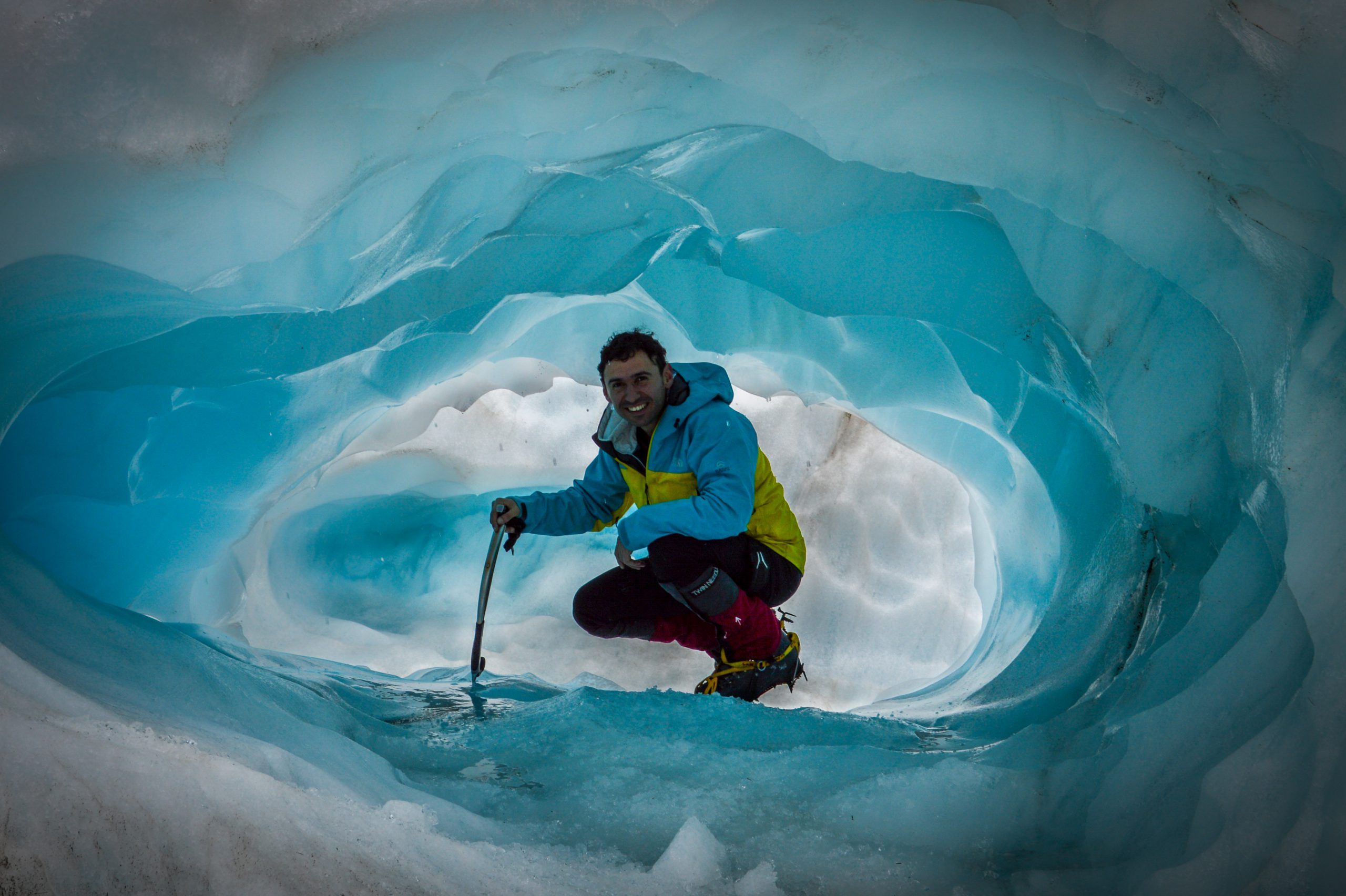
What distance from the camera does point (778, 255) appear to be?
263 cm

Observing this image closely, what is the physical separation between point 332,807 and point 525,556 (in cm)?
258

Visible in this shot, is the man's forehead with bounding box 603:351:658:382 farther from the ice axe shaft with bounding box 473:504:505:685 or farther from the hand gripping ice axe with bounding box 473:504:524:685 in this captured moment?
the ice axe shaft with bounding box 473:504:505:685

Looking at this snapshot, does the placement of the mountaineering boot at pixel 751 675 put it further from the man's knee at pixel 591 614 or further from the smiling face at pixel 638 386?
the smiling face at pixel 638 386

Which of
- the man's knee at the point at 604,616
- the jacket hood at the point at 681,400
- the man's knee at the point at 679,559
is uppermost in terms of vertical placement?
the jacket hood at the point at 681,400

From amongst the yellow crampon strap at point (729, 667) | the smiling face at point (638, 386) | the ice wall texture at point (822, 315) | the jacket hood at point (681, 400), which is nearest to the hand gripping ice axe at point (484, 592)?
the ice wall texture at point (822, 315)

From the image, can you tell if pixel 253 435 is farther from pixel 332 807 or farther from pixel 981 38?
pixel 981 38

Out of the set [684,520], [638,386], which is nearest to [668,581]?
[684,520]

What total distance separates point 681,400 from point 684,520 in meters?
0.33

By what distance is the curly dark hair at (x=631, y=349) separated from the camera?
2270mm

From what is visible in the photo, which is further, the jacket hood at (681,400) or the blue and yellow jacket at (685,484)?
the jacket hood at (681,400)

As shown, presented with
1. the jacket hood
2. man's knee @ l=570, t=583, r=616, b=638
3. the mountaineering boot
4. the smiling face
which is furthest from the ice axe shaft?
the mountaineering boot

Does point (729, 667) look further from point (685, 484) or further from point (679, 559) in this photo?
point (685, 484)

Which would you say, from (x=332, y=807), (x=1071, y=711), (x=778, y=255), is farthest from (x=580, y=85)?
(x=1071, y=711)

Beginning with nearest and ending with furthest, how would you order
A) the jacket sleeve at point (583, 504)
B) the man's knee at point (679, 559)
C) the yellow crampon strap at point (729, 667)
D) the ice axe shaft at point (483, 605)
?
the man's knee at point (679, 559) → the yellow crampon strap at point (729, 667) → the jacket sleeve at point (583, 504) → the ice axe shaft at point (483, 605)
